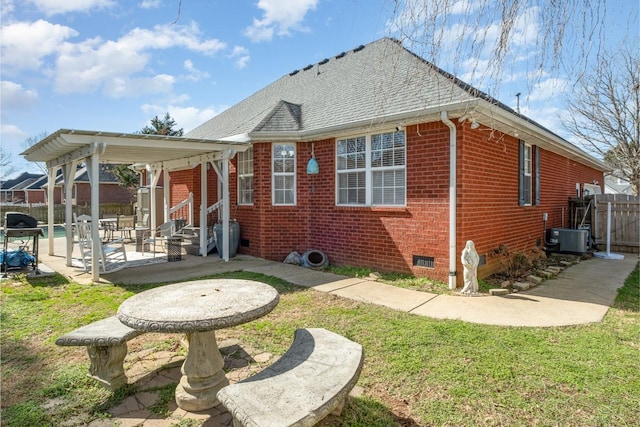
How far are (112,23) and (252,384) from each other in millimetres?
5634

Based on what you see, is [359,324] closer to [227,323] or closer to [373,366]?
[373,366]

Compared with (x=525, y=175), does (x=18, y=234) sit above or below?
below

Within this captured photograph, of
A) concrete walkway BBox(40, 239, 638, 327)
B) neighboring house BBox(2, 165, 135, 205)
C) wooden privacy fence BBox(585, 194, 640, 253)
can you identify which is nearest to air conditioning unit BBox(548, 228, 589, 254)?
concrete walkway BBox(40, 239, 638, 327)

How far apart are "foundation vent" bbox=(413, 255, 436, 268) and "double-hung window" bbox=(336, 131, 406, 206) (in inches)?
46.0

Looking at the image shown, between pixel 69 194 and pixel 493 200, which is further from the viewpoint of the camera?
pixel 69 194

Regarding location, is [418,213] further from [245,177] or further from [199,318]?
[199,318]

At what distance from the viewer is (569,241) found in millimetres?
10086

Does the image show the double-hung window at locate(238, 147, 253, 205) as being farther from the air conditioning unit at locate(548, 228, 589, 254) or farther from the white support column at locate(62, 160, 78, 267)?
the air conditioning unit at locate(548, 228, 589, 254)

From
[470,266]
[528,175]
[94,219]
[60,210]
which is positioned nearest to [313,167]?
[470,266]

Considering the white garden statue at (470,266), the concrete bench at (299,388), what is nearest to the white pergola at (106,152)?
the white garden statue at (470,266)

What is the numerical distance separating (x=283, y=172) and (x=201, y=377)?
682cm

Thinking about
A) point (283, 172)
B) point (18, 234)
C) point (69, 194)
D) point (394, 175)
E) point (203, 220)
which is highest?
point (283, 172)

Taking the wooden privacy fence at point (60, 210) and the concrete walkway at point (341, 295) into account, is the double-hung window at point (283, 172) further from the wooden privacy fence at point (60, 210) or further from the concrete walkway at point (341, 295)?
the wooden privacy fence at point (60, 210)

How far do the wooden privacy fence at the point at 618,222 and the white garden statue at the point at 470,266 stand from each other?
28.6ft
